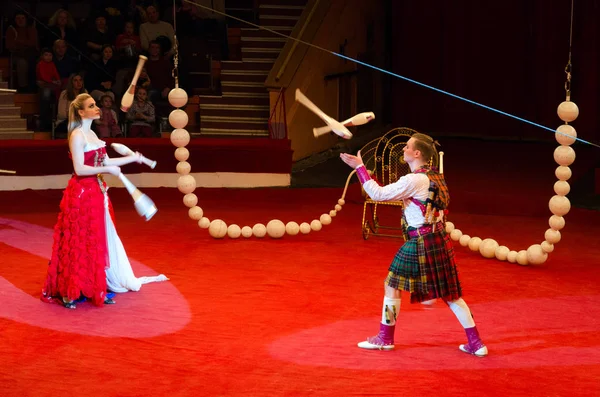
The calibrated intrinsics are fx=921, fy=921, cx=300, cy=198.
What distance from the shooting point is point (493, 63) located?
15031 mm

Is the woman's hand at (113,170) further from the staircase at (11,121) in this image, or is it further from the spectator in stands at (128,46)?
the spectator in stands at (128,46)

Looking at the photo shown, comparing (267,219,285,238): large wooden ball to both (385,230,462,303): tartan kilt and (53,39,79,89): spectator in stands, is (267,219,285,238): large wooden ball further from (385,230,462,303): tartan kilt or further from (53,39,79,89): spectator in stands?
(53,39,79,89): spectator in stands

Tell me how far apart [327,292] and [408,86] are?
9243 millimetres

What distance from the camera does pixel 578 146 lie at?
530 inches

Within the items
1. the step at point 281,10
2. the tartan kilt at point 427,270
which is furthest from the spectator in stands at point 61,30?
the tartan kilt at point 427,270

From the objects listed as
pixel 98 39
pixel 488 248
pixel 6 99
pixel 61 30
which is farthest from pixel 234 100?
pixel 488 248

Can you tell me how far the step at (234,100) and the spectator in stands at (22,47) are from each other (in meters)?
2.62

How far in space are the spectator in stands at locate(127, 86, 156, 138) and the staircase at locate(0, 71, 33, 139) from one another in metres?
1.50

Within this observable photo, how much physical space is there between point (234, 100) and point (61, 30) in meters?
2.89

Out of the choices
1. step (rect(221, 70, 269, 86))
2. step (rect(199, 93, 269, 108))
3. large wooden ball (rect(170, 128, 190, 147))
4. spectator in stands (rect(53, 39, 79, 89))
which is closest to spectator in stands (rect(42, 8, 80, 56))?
spectator in stands (rect(53, 39, 79, 89))

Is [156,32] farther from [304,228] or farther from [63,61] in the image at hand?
[304,228]

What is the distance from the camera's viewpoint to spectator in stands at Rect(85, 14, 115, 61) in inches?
555

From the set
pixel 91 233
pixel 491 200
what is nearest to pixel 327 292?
pixel 91 233

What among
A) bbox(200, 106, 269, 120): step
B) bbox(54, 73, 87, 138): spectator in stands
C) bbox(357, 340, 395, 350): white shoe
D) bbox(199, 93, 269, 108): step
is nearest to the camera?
bbox(357, 340, 395, 350): white shoe
